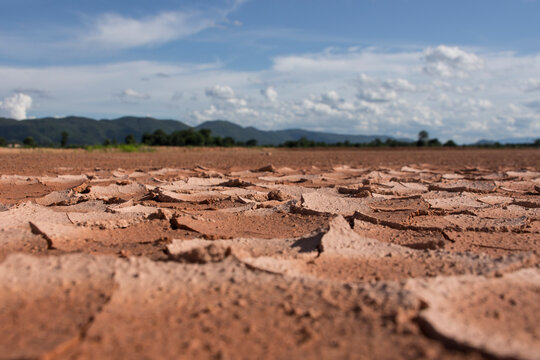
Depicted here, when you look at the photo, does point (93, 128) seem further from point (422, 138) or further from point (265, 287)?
point (265, 287)

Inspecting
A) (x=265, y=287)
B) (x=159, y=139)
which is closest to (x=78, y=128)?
(x=159, y=139)

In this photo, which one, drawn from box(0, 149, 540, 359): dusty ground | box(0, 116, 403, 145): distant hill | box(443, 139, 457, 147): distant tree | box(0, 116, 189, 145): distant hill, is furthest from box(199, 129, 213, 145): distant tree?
box(0, 116, 189, 145): distant hill

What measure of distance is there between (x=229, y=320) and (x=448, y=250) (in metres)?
1.45

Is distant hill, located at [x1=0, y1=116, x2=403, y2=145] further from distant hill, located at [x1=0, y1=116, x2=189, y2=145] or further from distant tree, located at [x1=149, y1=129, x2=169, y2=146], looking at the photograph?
distant tree, located at [x1=149, y1=129, x2=169, y2=146]

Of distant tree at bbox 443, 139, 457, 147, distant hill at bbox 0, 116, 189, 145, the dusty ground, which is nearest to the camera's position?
the dusty ground

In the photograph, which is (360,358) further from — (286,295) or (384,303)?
(286,295)

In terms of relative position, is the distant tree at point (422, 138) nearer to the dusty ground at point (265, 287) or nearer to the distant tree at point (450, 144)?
the distant tree at point (450, 144)

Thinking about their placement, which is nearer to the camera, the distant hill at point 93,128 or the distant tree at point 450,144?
the distant tree at point 450,144

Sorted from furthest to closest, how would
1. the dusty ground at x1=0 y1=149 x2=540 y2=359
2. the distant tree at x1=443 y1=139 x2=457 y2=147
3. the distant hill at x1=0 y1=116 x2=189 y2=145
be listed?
the distant hill at x1=0 y1=116 x2=189 y2=145 < the distant tree at x1=443 y1=139 x2=457 y2=147 < the dusty ground at x1=0 y1=149 x2=540 y2=359

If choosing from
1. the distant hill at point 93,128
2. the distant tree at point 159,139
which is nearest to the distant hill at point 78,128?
the distant hill at point 93,128

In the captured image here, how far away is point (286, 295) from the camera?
67.9 inches

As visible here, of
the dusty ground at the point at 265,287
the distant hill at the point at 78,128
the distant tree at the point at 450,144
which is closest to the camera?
the dusty ground at the point at 265,287

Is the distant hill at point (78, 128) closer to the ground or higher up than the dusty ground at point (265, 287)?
higher up

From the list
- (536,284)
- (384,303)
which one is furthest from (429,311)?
(536,284)
